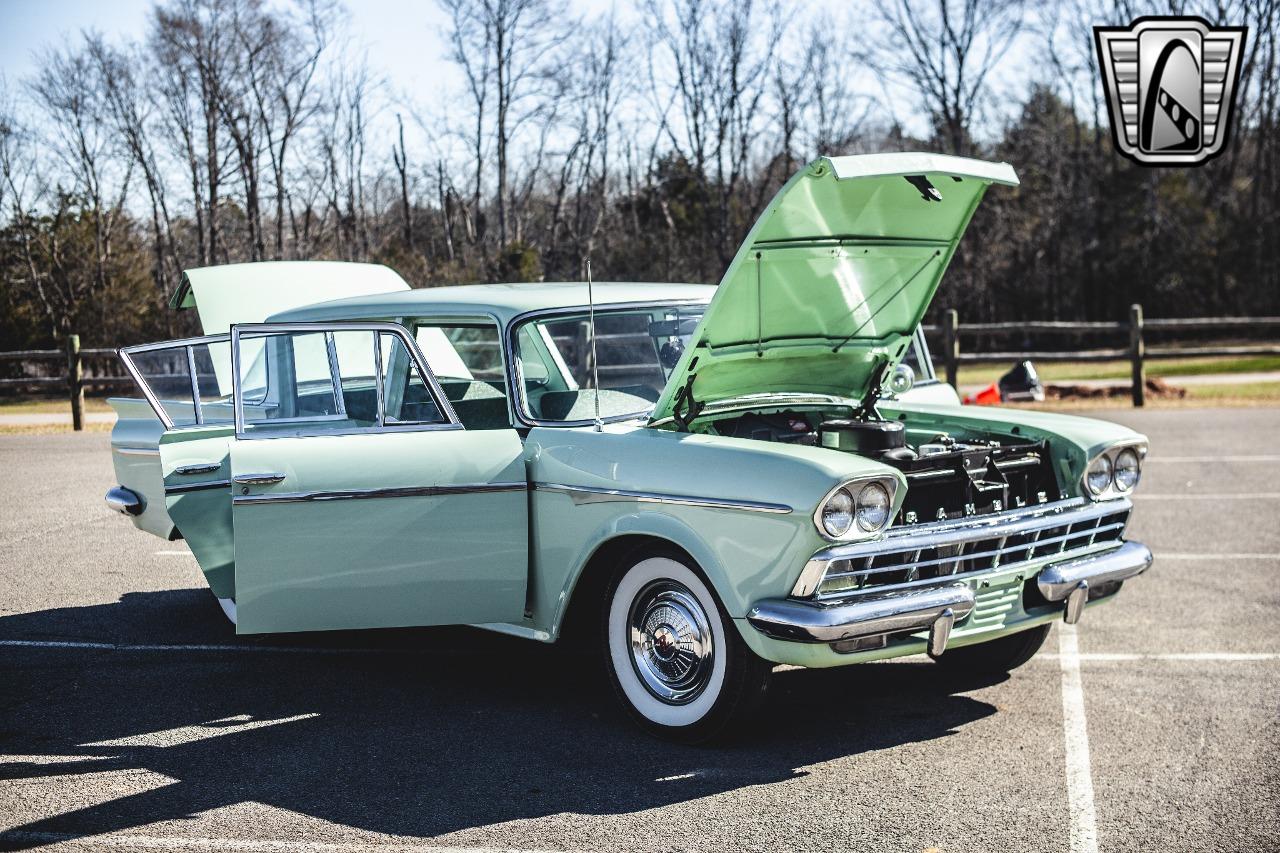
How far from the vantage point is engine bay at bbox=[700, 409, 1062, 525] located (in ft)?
14.9

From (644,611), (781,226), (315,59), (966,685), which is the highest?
(315,59)

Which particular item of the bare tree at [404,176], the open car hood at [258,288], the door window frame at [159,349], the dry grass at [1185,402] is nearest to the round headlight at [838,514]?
the door window frame at [159,349]

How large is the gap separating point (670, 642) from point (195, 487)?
209 cm

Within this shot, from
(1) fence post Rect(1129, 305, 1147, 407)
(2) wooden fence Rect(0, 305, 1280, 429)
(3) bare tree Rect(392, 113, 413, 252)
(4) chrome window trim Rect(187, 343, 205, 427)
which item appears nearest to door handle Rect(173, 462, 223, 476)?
(4) chrome window trim Rect(187, 343, 205, 427)

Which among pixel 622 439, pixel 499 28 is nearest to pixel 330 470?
pixel 622 439

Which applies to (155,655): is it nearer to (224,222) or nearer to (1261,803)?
(1261,803)

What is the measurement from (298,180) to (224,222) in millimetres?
2150

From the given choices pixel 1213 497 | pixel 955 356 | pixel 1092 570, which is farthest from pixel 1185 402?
pixel 1092 570

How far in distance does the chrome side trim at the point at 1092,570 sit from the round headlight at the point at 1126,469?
0.23 meters

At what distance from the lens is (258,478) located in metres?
Answer: 4.51

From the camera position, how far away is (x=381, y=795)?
12.9 ft

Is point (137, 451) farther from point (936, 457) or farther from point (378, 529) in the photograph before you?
point (936, 457)

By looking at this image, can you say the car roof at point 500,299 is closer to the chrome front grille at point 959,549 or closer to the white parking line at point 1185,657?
the chrome front grille at point 959,549

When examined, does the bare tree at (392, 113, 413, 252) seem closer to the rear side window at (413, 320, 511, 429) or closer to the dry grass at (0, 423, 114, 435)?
the dry grass at (0, 423, 114, 435)
